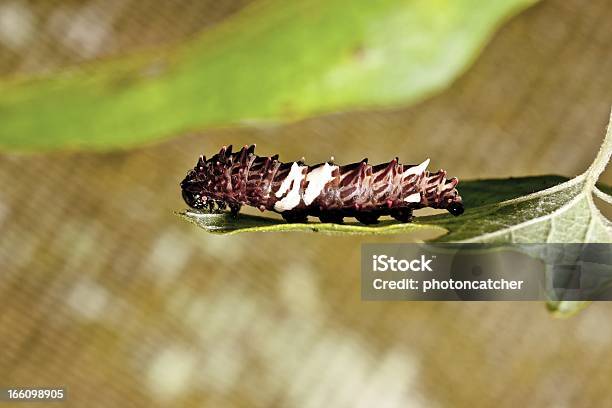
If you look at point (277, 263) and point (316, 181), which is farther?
point (277, 263)

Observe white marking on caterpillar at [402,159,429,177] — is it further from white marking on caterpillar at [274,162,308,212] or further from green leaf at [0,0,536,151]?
green leaf at [0,0,536,151]

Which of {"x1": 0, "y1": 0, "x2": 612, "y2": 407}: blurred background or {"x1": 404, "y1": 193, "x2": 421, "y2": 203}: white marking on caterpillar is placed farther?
{"x1": 0, "y1": 0, "x2": 612, "y2": 407}: blurred background

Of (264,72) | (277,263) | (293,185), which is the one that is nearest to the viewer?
(293,185)

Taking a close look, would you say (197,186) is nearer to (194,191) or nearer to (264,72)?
(194,191)

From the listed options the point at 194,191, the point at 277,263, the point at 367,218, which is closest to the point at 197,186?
the point at 194,191

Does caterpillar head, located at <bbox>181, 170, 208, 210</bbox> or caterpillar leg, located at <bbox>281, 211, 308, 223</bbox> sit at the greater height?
caterpillar head, located at <bbox>181, 170, 208, 210</bbox>

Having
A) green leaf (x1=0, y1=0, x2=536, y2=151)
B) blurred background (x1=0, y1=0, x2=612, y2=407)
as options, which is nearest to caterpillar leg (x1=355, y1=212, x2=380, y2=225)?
green leaf (x1=0, y1=0, x2=536, y2=151)

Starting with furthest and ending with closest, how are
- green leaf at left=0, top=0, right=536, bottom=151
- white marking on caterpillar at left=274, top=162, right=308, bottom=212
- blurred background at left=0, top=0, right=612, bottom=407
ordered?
1. blurred background at left=0, top=0, right=612, bottom=407
2. green leaf at left=0, top=0, right=536, bottom=151
3. white marking on caterpillar at left=274, top=162, right=308, bottom=212

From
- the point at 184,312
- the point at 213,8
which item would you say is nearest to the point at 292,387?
the point at 184,312
